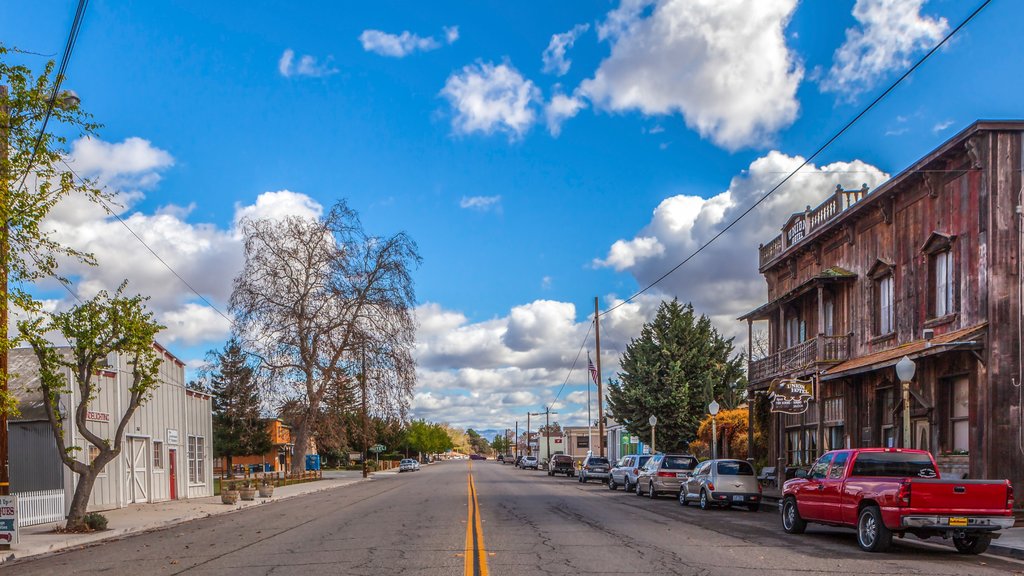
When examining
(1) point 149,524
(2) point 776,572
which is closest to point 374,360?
(1) point 149,524

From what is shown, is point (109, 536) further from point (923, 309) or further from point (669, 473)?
point (923, 309)

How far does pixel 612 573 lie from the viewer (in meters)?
12.5

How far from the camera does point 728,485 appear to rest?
1040 inches

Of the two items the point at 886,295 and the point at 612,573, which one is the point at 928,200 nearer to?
the point at 886,295

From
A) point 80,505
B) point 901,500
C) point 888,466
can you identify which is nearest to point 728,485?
point 888,466

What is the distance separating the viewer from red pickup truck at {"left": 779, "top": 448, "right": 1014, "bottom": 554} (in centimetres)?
1454

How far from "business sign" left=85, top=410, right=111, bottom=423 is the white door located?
1598 mm

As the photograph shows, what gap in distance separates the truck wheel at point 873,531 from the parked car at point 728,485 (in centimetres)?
1039

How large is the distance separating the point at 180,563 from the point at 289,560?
5.68 feet

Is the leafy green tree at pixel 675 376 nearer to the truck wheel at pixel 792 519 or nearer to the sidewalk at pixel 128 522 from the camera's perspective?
the sidewalk at pixel 128 522

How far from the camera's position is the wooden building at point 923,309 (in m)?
21.8

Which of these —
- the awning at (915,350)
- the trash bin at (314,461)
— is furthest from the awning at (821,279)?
the trash bin at (314,461)

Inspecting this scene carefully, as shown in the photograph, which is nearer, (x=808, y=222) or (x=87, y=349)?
(x=87, y=349)

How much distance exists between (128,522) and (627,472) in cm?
2260
